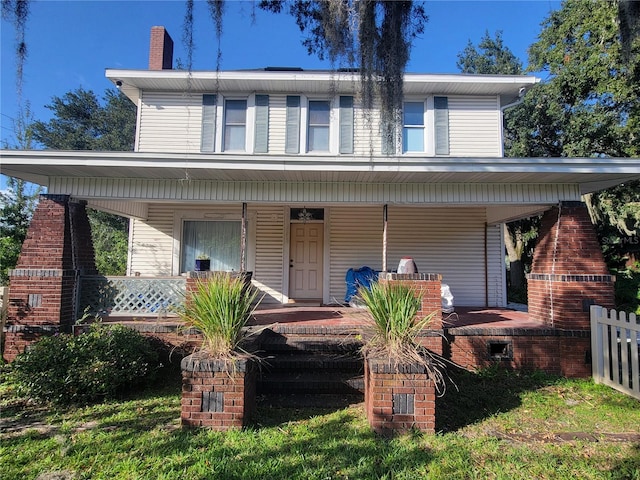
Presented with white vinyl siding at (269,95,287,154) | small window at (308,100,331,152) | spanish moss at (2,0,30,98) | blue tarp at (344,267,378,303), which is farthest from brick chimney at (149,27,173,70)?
blue tarp at (344,267,378,303)

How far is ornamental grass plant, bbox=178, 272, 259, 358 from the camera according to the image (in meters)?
3.64

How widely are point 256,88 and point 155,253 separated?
15.7 ft

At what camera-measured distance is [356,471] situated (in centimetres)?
283

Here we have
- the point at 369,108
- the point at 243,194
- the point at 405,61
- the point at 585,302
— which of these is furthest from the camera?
the point at 243,194

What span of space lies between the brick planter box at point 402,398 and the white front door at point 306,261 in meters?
5.32

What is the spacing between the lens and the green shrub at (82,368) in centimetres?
424

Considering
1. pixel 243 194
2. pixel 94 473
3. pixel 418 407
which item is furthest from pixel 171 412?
pixel 243 194

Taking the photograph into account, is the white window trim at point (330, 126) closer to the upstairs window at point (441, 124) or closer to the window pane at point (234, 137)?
the window pane at point (234, 137)

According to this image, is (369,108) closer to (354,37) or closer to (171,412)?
(354,37)

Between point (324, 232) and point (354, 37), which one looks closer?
point (354, 37)

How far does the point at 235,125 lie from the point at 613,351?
8.54 meters

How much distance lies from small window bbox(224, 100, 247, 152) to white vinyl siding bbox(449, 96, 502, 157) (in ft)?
16.9

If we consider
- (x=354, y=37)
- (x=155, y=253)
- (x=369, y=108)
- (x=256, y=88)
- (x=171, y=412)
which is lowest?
(x=171, y=412)

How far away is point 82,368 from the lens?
432 cm
